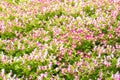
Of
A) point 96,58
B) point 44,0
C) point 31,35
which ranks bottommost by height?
point 96,58

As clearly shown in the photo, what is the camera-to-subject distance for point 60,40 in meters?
8.02

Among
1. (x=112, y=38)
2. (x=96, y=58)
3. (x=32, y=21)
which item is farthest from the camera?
(x=32, y=21)

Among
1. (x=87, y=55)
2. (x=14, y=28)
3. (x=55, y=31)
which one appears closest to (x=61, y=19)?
(x=55, y=31)

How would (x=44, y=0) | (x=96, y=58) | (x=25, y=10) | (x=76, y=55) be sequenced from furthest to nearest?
(x=44, y=0)
(x=25, y=10)
(x=76, y=55)
(x=96, y=58)

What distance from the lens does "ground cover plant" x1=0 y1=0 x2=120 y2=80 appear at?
682 centimetres

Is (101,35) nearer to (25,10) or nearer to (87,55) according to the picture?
(87,55)

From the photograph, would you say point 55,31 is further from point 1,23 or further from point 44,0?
point 44,0

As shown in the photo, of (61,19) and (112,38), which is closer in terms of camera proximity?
(112,38)

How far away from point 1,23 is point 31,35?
1.06 meters

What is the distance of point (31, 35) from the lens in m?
8.32

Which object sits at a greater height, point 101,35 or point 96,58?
point 101,35

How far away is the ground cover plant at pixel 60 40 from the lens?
6.82 meters

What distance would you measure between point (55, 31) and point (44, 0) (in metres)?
2.81

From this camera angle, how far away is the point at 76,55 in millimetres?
7734
